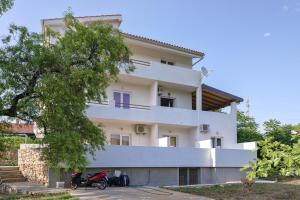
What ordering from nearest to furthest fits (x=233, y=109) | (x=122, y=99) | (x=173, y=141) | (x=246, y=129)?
1. (x=122, y=99)
2. (x=173, y=141)
3. (x=233, y=109)
4. (x=246, y=129)

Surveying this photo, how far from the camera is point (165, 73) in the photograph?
89.7 feet

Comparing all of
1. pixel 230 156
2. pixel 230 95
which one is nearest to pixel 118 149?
pixel 230 156

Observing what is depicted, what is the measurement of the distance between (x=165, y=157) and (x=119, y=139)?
14.0ft

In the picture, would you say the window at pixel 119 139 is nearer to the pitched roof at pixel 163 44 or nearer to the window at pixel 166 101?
the window at pixel 166 101

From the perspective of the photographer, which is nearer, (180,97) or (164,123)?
(164,123)

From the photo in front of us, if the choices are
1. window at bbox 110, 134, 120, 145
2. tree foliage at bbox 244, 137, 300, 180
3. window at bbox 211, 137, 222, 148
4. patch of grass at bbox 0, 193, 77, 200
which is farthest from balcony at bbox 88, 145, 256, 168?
tree foliage at bbox 244, 137, 300, 180

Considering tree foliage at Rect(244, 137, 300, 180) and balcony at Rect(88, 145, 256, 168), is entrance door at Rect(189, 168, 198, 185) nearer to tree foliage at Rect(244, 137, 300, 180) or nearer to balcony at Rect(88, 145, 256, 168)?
balcony at Rect(88, 145, 256, 168)

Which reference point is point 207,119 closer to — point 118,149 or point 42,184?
point 118,149

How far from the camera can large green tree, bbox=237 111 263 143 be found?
33.8 m

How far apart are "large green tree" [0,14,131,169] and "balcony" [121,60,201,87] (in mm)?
8603

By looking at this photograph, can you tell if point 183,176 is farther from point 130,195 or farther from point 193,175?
point 130,195

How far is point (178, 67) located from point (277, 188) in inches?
447

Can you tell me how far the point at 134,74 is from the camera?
25.8m

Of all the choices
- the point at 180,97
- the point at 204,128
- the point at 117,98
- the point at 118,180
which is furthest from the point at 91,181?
the point at 180,97
